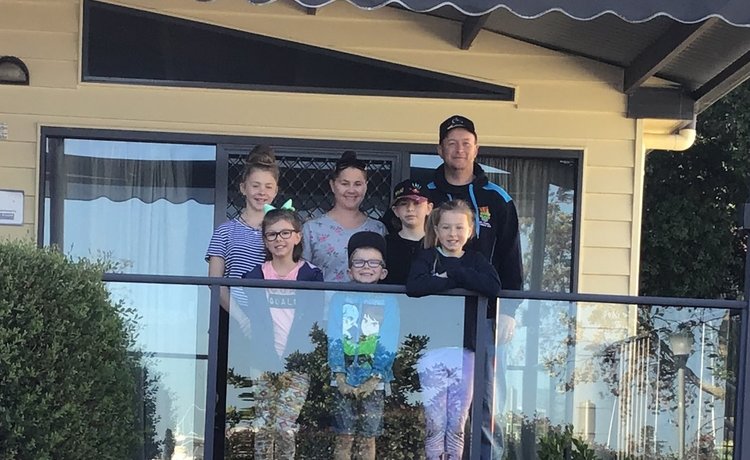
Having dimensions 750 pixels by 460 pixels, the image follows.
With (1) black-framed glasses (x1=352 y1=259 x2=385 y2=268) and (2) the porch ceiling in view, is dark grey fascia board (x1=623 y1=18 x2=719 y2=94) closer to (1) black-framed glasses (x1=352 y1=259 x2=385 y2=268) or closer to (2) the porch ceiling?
(2) the porch ceiling

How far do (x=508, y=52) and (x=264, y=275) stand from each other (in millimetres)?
2437

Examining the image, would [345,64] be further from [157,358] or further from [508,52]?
[157,358]

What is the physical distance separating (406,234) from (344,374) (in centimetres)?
75

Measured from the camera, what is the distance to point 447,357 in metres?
3.84

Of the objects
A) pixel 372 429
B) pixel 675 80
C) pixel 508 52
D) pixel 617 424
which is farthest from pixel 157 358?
pixel 675 80

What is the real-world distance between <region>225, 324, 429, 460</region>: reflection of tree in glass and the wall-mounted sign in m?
2.37

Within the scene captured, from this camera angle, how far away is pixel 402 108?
5.60 m

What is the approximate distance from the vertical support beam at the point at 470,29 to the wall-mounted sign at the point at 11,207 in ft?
9.32

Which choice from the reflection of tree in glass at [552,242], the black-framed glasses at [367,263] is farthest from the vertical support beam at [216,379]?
the reflection of tree in glass at [552,242]

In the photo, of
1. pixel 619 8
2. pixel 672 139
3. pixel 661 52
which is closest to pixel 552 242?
pixel 672 139

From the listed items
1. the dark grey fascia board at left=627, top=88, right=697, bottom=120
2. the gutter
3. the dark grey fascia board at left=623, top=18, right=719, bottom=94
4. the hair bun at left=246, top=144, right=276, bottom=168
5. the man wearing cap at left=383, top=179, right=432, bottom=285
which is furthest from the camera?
the gutter

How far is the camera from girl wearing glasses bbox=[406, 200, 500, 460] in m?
3.74

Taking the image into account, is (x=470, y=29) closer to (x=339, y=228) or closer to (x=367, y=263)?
(x=339, y=228)

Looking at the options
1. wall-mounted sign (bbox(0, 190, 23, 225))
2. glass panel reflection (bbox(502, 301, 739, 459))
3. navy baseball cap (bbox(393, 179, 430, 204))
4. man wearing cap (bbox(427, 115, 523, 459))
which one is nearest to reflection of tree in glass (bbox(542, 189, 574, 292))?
man wearing cap (bbox(427, 115, 523, 459))
